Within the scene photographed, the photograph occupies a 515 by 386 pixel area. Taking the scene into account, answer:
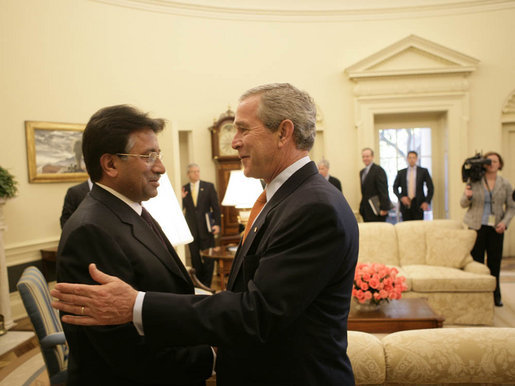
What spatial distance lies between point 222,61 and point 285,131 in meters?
6.42

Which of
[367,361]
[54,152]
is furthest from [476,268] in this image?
[54,152]

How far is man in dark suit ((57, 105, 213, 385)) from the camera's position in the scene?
125 cm

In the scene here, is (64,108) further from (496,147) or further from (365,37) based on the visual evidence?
(496,147)

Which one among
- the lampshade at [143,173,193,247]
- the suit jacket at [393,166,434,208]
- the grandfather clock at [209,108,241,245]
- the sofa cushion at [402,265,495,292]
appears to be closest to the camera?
the lampshade at [143,173,193,247]

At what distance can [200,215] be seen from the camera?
6.14 meters

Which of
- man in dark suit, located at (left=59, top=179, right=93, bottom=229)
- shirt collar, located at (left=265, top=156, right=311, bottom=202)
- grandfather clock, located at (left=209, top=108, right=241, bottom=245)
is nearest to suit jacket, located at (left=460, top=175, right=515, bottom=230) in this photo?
grandfather clock, located at (left=209, top=108, right=241, bottom=245)

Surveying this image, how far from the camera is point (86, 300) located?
3.67ft

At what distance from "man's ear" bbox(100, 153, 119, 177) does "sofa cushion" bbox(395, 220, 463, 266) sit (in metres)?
4.52

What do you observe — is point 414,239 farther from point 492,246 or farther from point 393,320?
point 393,320

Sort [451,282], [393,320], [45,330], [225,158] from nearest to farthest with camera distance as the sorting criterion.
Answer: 1. [45,330]
2. [393,320]
3. [451,282]
4. [225,158]

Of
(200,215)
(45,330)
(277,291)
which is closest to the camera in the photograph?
(277,291)

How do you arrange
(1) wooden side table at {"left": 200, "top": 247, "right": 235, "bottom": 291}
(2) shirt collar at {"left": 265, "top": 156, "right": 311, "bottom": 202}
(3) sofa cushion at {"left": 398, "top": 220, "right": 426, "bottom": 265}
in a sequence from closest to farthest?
(2) shirt collar at {"left": 265, "top": 156, "right": 311, "bottom": 202}, (1) wooden side table at {"left": 200, "top": 247, "right": 235, "bottom": 291}, (3) sofa cushion at {"left": 398, "top": 220, "right": 426, "bottom": 265}

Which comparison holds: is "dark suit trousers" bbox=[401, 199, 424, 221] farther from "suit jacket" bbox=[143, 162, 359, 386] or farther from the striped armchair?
"suit jacket" bbox=[143, 162, 359, 386]

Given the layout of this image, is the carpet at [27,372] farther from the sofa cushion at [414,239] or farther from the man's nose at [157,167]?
the sofa cushion at [414,239]
